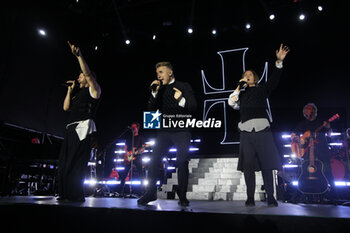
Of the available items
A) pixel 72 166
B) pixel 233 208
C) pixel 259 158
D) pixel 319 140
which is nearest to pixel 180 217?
pixel 233 208

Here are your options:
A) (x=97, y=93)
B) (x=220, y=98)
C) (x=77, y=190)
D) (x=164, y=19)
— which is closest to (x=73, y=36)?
(x=164, y=19)

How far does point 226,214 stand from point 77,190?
5.24ft

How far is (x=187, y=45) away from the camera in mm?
9531

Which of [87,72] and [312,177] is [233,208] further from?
[312,177]

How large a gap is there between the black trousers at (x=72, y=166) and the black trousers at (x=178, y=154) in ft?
2.29

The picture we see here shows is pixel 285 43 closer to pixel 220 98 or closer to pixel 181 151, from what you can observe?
pixel 220 98

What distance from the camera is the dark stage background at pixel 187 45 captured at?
21.5ft

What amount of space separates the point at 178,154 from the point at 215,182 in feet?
12.7

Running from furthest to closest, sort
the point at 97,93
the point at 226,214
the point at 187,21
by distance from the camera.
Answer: the point at 187,21 → the point at 97,93 → the point at 226,214

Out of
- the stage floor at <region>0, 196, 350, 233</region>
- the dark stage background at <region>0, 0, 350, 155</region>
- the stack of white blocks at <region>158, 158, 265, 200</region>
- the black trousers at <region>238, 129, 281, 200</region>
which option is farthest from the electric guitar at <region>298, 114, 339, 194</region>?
the dark stage background at <region>0, 0, 350, 155</region>

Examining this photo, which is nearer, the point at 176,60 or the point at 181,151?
the point at 181,151

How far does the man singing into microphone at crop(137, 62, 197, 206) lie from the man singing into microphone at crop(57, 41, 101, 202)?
2.12 feet

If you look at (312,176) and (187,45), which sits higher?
(187,45)

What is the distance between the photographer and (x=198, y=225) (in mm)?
1358
